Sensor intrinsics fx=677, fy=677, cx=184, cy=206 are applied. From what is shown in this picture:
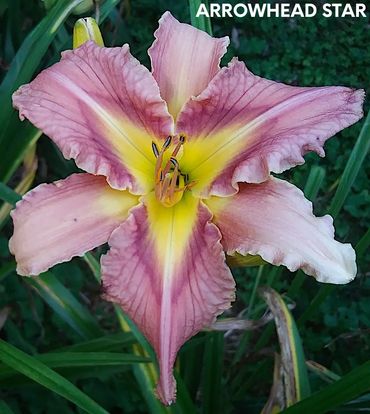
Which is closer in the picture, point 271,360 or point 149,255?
Result: point 149,255

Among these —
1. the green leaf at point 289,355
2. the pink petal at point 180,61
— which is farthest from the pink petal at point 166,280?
the green leaf at point 289,355

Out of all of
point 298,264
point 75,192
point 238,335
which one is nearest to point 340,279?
point 298,264

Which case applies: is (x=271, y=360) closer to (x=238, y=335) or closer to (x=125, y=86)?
(x=238, y=335)

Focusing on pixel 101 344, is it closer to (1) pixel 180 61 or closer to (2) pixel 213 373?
(2) pixel 213 373

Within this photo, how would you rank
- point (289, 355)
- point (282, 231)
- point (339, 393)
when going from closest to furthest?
point (282, 231) → point (339, 393) → point (289, 355)

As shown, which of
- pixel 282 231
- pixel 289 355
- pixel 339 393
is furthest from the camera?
pixel 289 355

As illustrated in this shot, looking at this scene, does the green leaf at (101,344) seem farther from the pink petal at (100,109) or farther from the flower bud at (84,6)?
the flower bud at (84,6)

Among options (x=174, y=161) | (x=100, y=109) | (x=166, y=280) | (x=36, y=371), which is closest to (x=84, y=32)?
(x=100, y=109)
